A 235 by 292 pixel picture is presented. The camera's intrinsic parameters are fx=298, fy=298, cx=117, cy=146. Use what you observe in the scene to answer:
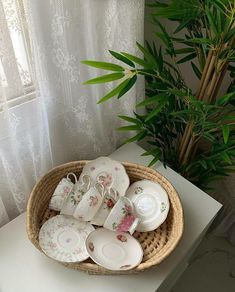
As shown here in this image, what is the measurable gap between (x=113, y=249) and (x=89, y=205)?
14cm

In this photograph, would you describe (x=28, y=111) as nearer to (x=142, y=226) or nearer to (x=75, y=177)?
(x=75, y=177)

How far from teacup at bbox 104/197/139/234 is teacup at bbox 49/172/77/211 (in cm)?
15

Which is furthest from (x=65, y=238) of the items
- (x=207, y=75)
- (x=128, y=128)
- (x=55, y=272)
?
(x=207, y=75)

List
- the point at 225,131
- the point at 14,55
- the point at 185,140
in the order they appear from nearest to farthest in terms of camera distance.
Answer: the point at 14,55
the point at 225,131
the point at 185,140

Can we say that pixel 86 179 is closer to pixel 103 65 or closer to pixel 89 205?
pixel 89 205

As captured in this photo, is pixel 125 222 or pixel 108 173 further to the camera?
pixel 108 173

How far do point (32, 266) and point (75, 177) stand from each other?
11.3 inches

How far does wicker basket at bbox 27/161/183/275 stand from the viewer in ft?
2.51

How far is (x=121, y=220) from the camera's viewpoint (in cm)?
88

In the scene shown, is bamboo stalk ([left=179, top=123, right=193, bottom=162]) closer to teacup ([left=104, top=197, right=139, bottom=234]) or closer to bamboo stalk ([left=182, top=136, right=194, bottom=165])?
bamboo stalk ([left=182, top=136, right=194, bottom=165])

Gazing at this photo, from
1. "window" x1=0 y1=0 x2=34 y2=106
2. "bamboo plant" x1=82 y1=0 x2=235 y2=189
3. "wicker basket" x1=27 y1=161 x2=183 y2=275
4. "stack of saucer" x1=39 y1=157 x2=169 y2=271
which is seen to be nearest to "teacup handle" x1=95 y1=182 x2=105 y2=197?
"stack of saucer" x1=39 y1=157 x2=169 y2=271

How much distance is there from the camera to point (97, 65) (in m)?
0.74

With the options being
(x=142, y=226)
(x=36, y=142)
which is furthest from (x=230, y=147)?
(x=36, y=142)

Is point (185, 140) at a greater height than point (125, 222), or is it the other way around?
point (185, 140)
